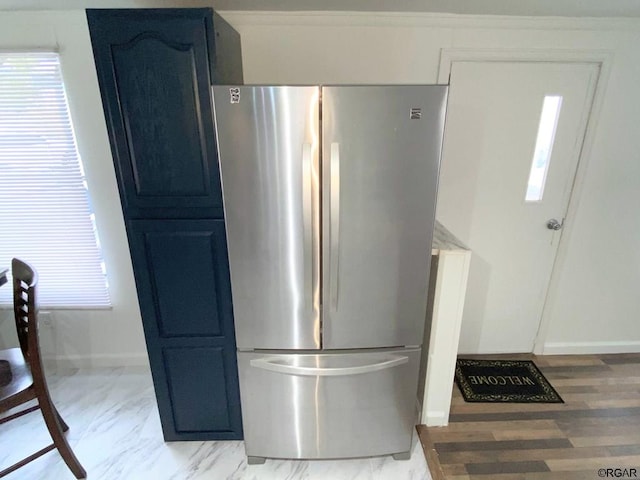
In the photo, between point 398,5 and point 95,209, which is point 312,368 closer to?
point 95,209

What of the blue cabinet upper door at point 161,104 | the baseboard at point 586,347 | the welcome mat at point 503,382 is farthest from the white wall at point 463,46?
the welcome mat at point 503,382

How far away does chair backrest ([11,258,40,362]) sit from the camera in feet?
4.85

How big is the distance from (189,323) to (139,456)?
838 mm

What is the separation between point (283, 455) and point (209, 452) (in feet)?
1.38

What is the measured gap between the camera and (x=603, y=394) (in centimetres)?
225

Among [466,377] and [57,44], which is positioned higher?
A: [57,44]

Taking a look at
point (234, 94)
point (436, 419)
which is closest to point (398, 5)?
point (234, 94)

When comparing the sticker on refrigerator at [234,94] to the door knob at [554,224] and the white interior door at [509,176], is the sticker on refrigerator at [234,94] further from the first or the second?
the door knob at [554,224]

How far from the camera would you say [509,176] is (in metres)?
2.22

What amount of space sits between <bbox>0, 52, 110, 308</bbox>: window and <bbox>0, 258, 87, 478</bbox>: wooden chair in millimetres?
600

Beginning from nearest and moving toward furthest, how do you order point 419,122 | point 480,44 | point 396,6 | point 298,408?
→ point 419,122 → point 298,408 → point 396,6 → point 480,44

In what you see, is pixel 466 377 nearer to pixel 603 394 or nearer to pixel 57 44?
pixel 603 394

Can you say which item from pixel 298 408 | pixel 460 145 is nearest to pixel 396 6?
pixel 460 145

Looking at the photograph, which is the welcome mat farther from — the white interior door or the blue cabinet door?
the blue cabinet door
